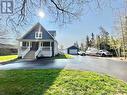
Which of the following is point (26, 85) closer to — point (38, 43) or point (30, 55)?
point (30, 55)

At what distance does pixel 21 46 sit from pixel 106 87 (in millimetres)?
31242

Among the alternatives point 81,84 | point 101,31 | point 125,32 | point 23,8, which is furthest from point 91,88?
point 101,31

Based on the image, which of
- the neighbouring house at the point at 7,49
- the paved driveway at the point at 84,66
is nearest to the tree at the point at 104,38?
the neighbouring house at the point at 7,49

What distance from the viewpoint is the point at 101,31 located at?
6556 cm

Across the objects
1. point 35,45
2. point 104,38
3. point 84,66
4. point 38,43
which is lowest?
point 84,66

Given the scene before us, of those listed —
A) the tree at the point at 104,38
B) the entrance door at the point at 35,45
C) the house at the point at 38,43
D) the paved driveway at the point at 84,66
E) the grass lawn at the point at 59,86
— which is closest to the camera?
the grass lawn at the point at 59,86

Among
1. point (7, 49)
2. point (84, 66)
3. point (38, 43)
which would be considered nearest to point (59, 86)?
point (84, 66)

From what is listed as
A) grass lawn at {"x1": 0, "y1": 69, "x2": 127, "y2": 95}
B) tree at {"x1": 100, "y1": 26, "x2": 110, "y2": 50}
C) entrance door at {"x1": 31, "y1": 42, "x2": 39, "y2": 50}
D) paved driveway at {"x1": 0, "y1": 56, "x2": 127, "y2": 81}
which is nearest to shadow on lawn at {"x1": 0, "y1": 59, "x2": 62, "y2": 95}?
grass lawn at {"x1": 0, "y1": 69, "x2": 127, "y2": 95}

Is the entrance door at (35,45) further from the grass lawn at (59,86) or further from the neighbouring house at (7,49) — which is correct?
the grass lawn at (59,86)

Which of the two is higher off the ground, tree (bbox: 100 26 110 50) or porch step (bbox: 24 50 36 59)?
tree (bbox: 100 26 110 50)

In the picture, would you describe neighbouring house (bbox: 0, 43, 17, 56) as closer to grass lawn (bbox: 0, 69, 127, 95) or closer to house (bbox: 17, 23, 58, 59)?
house (bbox: 17, 23, 58, 59)

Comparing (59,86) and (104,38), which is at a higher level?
(104,38)

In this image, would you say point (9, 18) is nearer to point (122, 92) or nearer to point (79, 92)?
→ point (79, 92)

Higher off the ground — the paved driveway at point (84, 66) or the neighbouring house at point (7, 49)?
the neighbouring house at point (7, 49)
